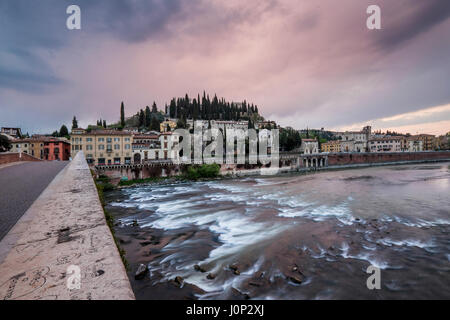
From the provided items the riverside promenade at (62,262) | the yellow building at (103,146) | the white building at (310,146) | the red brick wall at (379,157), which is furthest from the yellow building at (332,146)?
the riverside promenade at (62,262)

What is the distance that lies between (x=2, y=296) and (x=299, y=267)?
20.0ft

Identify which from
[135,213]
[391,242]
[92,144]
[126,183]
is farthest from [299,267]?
[92,144]

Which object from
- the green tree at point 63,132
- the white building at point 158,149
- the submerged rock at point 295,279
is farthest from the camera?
the green tree at point 63,132

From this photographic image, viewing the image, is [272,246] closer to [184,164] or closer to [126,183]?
[126,183]

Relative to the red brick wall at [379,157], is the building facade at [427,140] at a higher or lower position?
higher

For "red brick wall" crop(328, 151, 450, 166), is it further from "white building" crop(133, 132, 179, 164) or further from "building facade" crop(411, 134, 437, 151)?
"white building" crop(133, 132, 179, 164)

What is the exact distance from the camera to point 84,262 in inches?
68.4

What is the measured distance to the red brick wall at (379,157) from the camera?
5010 cm

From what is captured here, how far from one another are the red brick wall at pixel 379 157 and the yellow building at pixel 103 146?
1824 inches

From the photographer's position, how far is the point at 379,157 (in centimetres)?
5409

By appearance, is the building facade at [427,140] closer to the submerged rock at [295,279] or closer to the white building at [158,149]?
the white building at [158,149]

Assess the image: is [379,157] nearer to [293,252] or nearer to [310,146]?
[310,146]

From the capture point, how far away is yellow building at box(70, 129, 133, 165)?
118 ft

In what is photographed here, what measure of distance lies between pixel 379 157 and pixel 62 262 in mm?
67961
